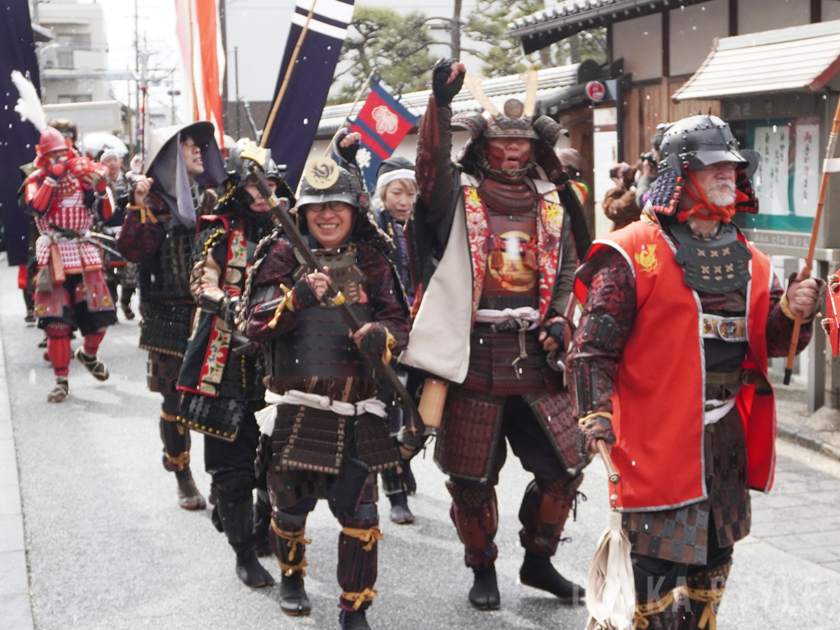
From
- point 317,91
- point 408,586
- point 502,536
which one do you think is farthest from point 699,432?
point 317,91

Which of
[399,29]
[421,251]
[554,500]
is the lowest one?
[554,500]

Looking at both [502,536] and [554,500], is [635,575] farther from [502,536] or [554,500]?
[502,536]

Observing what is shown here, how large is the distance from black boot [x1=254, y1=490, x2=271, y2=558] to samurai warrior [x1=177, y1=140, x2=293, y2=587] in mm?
175

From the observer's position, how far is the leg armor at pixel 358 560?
4.28m

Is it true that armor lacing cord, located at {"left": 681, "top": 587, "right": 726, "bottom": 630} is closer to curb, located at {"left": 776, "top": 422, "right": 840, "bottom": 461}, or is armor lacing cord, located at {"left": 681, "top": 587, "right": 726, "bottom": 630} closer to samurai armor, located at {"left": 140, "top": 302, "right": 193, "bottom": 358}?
samurai armor, located at {"left": 140, "top": 302, "right": 193, "bottom": 358}

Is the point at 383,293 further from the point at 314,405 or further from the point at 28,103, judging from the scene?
the point at 28,103

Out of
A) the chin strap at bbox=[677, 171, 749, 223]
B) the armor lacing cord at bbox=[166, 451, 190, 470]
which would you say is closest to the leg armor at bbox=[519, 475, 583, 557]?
the chin strap at bbox=[677, 171, 749, 223]

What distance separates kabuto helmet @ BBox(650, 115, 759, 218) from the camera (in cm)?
343

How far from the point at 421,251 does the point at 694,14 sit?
764 centimetres

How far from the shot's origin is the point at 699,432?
11.4 feet

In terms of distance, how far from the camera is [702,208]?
138 inches

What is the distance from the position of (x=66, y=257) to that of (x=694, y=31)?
262 inches

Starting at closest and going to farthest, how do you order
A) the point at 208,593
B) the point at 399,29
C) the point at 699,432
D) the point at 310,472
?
the point at 699,432
the point at 310,472
the point at 208,593
the point at 399,29

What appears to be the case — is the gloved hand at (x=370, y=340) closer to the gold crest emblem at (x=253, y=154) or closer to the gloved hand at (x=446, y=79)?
the gold crest emblem at (x=253, y=154)
